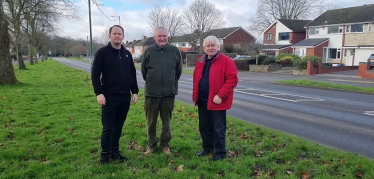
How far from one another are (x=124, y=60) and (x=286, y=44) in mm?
51198

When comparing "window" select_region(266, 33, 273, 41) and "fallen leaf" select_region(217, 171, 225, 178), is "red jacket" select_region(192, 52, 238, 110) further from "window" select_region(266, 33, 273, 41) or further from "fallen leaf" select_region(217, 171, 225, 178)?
"window" select_region(266, 33, 273, 41)

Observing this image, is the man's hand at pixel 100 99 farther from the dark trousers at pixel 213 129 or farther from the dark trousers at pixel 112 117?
the dark trousers at pixel 213 129

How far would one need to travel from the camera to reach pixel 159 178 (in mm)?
3891

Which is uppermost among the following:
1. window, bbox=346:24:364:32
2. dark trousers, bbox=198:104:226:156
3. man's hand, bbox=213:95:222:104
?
window, bbox=346:24:364:32

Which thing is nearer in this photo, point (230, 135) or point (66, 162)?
point (66, 162)

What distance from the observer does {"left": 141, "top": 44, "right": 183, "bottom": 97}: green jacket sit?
177 inches

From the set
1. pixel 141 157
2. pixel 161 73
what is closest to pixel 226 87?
pixel 161 73

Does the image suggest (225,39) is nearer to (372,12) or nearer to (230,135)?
(372,12)

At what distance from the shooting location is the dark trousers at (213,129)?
4512 mm

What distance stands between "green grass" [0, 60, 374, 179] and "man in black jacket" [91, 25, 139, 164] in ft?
1.98

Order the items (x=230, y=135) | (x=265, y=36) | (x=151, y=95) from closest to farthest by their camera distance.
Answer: (x=151, y=95) → (x=230, y=135) → (x=265, y=36)

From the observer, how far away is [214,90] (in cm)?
439

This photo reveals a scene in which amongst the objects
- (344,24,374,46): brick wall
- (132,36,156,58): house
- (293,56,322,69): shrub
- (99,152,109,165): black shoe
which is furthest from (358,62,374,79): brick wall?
(132,36,156,58): house

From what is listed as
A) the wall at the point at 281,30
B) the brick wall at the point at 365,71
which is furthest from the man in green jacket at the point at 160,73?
the wall at the point at 281,30
